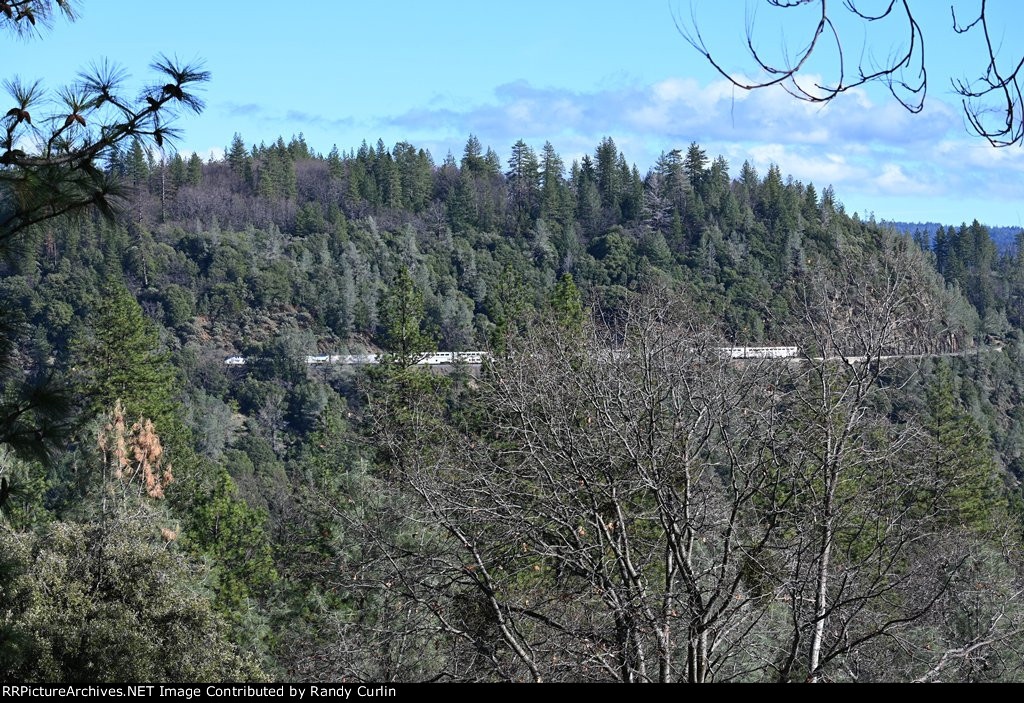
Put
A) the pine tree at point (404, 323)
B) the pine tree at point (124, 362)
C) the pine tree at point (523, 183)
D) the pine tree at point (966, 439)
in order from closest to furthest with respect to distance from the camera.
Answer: the pine tree at point (966, 439) < the pine tree at point (404, 323) < the pine tree at point (124, 362) < the pine tree at point (523, 183)

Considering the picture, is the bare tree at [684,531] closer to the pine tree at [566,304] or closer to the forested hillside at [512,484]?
the forested hillside at [512,484]

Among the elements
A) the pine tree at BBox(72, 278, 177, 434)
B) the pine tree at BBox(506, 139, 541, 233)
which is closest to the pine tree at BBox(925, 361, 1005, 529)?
the pine tree at BBox(72, 278, 177, 434)

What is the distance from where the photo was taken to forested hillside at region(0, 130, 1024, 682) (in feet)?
22.6

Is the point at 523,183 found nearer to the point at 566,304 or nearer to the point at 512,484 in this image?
the point at 566,304

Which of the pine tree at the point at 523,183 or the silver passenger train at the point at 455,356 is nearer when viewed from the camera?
the silver passenger train at the point at 455,356

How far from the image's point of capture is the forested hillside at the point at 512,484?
6.88 m

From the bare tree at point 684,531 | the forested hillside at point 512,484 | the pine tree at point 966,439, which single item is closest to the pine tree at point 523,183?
the forested hillside at point 512,484

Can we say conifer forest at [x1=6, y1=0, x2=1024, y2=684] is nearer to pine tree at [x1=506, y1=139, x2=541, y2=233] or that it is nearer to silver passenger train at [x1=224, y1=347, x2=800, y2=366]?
silver passenger train at [x1=224, y1=347, x2=800, y2=366]

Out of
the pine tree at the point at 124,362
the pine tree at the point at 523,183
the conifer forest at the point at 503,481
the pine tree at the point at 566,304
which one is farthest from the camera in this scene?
the pine tree at the point at 523,183

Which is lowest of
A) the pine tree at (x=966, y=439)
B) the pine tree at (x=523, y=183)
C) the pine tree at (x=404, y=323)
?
the pine tree at (x=966, y=439)

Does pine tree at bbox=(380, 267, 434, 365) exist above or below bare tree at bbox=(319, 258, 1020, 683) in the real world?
above

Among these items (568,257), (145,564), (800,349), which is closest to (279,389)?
(568,257)

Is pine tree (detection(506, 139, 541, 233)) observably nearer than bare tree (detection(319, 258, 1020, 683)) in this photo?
No

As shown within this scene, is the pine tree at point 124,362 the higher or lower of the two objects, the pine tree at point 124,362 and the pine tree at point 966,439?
the higher
